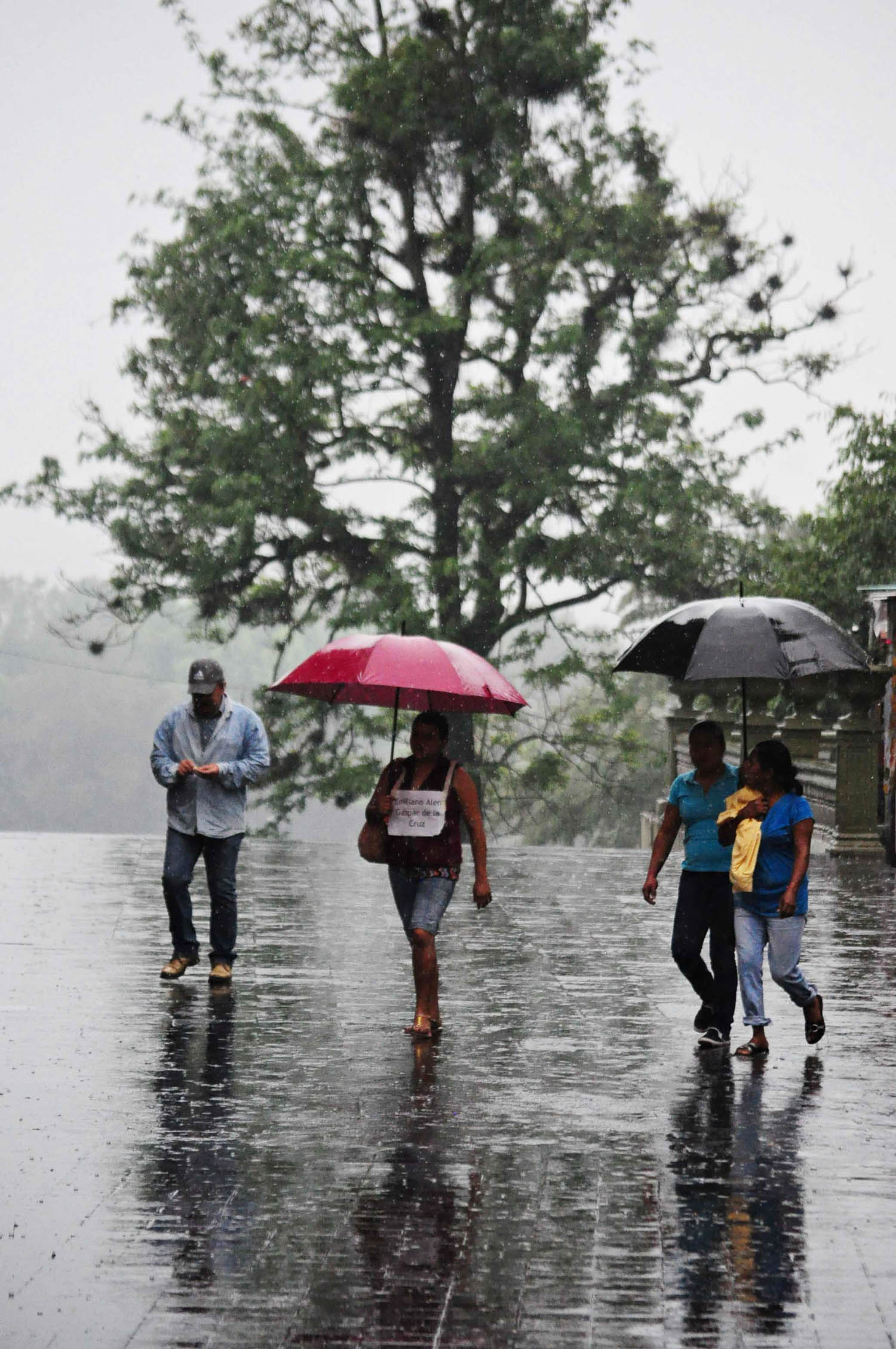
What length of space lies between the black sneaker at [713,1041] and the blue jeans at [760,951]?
197mm

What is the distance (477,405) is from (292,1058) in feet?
81.1

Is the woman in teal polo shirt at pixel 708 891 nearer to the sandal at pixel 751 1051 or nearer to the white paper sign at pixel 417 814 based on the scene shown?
the sandal at pixel 751 1051

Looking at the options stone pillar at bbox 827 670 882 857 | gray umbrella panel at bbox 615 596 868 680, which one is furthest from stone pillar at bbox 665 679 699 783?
gray umbrella panel at bbox 615 596 868 680

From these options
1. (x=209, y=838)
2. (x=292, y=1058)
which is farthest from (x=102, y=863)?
(x=292, y=1058)

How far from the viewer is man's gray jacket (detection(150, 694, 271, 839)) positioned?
10219 millimetres

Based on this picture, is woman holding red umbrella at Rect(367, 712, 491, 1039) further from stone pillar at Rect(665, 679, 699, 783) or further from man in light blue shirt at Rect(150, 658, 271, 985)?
stone pillar at Rect(665, 679, 699, 783)

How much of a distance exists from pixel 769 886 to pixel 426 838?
1551 millimetres

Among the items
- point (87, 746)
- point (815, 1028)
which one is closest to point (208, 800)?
point (815, 1028)

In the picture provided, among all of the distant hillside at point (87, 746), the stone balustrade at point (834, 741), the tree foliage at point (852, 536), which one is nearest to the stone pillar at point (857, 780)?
the stone balustrade at point (834, 741)

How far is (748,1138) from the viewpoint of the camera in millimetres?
6785

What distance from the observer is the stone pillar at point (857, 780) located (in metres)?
21.4

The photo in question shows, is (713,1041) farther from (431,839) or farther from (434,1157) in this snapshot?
(434,1157)

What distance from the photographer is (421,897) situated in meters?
8.77

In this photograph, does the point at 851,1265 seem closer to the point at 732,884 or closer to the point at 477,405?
the point at 732,884
